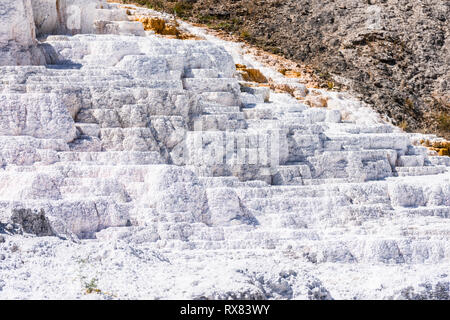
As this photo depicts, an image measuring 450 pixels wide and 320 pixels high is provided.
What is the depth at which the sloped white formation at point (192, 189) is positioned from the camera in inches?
215

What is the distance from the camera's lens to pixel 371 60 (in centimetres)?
1848

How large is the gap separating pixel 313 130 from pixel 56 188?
4178 millimetres

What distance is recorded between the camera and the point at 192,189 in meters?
7.98

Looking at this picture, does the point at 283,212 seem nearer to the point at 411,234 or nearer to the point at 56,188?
the point at 411,234

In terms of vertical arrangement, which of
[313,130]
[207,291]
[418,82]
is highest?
[207,291]

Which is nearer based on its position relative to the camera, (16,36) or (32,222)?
(32,222)

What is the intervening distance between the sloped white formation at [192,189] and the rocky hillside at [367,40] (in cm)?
578

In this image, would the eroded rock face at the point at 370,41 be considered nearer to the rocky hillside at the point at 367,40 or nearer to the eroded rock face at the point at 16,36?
the rocky hillside at the point at 367,40

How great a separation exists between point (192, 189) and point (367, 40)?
1218 centimetres

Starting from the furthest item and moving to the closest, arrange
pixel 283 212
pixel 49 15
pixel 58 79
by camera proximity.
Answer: pixel 49 15
pixel 58 79
pixel 283 212

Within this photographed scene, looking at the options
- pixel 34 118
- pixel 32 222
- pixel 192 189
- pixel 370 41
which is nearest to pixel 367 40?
pixel 370 41

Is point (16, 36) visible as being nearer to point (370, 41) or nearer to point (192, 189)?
point (192, 189)
